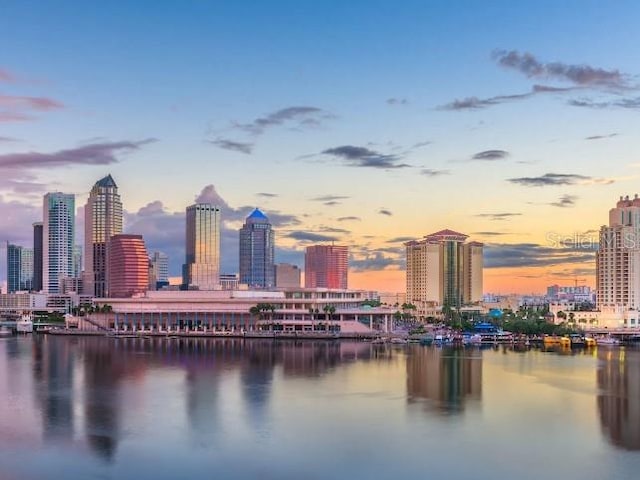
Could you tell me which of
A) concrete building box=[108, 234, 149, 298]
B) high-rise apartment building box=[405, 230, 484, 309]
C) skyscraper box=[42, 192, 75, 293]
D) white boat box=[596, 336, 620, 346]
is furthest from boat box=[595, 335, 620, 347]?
skyscraper box=[42, 192, 75, 293]

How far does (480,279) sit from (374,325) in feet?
166

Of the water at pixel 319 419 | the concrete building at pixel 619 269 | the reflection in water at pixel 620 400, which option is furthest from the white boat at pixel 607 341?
the water at pixel 319 419

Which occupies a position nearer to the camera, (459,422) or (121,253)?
(459,422)

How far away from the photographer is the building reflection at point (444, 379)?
30922mm

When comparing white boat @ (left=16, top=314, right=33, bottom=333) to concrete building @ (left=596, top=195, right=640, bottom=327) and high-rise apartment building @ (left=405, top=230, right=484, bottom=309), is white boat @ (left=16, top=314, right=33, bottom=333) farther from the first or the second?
concrete building @ (left=596, top=195, right=640, bottom=327)

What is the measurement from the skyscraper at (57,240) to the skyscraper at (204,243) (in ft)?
82.1

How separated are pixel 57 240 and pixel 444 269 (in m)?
79.0

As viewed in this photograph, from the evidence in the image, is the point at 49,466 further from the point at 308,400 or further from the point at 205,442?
the point at 308,400

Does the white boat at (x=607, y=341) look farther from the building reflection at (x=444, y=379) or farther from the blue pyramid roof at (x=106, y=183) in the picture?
the blue pyramid roof at (x=106, y=183)

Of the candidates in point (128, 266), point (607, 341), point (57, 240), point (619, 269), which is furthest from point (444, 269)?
point (57, 240)

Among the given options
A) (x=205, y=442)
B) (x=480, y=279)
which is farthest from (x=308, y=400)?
(x=480, y=279)

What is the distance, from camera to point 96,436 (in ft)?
78.7

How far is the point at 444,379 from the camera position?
3744 cm

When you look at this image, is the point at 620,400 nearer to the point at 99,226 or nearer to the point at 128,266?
the point at 128,266
